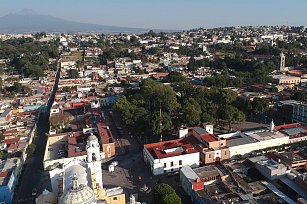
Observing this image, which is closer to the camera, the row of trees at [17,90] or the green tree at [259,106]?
the green tree at [259,106]

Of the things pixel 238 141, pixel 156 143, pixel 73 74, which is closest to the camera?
pixel 156 143

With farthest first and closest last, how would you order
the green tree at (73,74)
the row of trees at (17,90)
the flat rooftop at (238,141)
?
1. the green tree at (73,74)
2. the row of trees at (17,90)
3. the flat rooftop at (238,141)

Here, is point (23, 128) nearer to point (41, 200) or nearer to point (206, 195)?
point (41, 200)

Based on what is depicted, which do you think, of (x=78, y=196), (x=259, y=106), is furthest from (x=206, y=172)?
(x=259, y=106)

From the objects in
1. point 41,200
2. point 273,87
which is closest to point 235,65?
point 273,87

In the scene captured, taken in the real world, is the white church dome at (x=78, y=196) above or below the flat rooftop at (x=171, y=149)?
above

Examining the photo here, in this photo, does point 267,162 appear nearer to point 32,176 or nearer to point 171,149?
point 171,149

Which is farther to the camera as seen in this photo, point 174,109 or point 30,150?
point 174,109

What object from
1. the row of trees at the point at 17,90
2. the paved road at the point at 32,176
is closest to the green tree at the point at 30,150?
the paved road at the point at 32,176

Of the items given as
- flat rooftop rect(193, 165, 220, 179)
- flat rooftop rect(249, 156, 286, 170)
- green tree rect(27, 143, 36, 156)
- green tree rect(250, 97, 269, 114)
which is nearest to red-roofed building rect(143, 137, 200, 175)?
flat rooftop rect(193, 165, 220, 179)

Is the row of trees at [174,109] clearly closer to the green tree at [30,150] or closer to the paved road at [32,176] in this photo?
the paved road at [32,176]

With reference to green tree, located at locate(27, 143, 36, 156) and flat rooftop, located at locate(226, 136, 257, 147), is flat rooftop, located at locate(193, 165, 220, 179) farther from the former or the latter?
green tree, located at locate(27, 143, 36, 156)
